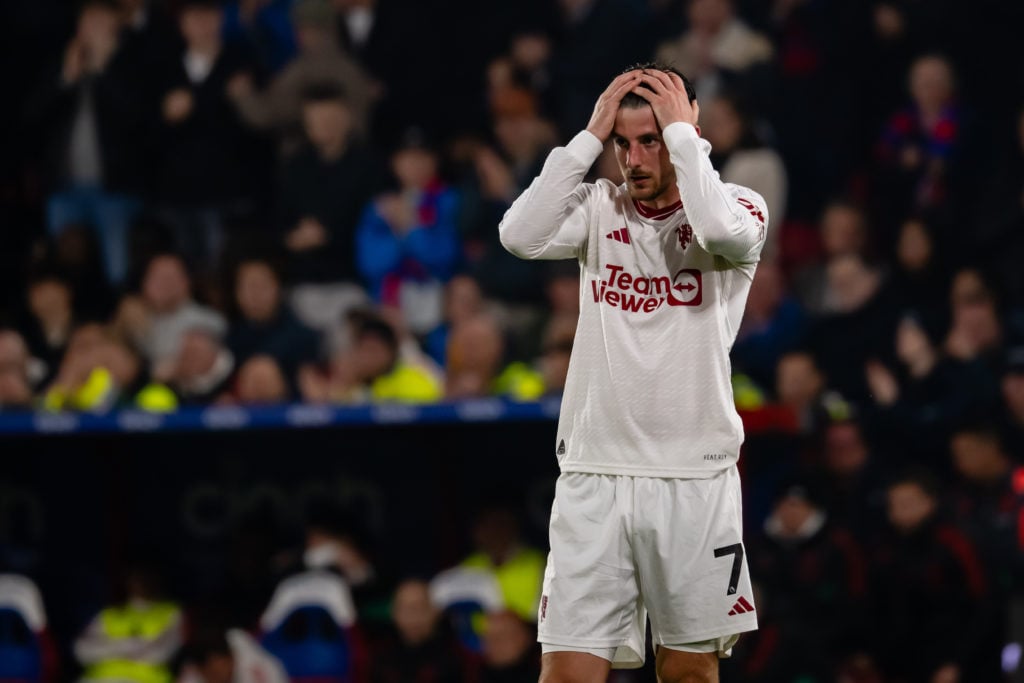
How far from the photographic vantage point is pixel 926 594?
288 inches

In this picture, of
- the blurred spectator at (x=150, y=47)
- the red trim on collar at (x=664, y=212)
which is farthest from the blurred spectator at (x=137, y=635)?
the red trim on collar at (x=664, y=212)

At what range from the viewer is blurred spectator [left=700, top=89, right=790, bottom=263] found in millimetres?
9312

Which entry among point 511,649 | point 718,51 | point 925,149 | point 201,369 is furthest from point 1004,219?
point 201,369

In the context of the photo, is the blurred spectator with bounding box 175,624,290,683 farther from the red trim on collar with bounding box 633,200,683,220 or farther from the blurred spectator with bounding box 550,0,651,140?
the red trim on collar with bounding box 633,200,683,220

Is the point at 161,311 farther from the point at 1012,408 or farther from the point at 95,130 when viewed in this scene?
the point at 1012,408

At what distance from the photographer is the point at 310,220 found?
1009 centimetres

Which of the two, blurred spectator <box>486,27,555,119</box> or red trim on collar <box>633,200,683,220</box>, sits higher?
blurred spectator <box>486,27,555,119</box>

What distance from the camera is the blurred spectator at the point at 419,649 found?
8.20m

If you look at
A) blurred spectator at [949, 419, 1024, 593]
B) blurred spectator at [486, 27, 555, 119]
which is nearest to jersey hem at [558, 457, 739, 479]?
blurred spectator at [949, 419, 1024, 593]

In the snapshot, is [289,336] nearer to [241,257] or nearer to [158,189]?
[241,257]

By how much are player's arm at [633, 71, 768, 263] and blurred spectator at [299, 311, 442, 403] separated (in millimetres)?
4043

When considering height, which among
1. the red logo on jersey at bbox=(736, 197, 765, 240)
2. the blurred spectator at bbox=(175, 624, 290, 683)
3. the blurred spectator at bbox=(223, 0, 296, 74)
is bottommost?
the blurred spectator at bbox=(175, 624, 290, 683)

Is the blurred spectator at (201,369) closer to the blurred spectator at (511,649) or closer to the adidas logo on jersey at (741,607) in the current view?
the blurred spectator at (511,649)

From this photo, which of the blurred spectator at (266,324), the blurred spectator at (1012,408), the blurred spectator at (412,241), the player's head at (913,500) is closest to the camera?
the player's head at (913,500)
